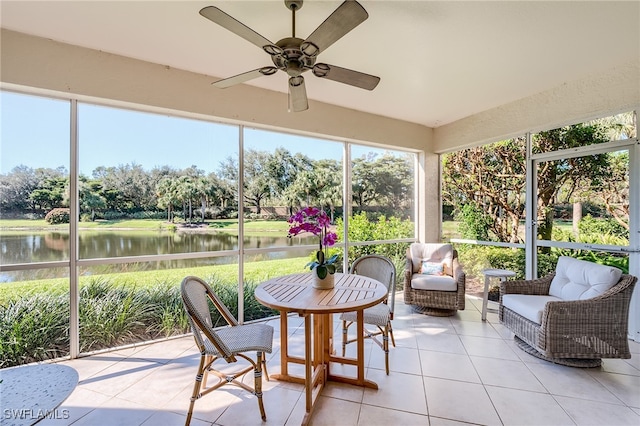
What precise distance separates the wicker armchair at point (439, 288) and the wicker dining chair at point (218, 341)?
7.30ft

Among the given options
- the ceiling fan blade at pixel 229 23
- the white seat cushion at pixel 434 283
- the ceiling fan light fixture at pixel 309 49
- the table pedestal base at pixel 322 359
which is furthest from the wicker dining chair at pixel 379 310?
the ceiling fan blade at pixel 229 23

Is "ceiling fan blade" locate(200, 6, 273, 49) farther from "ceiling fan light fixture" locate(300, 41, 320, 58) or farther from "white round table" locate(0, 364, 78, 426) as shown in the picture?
"white round table" locate(0, 364, 78, 426)

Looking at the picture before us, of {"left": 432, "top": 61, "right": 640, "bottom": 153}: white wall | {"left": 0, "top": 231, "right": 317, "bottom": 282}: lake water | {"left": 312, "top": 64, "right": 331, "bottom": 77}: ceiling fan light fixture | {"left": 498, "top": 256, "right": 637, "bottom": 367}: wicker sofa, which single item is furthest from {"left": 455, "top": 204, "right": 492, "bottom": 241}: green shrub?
{"left": 312, "top": 64, "right": 331, "bottom": 77}: ceiling fan light fixture

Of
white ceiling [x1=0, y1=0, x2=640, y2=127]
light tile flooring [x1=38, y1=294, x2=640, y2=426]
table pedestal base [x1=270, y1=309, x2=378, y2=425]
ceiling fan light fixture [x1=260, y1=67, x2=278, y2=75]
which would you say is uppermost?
white ceiling [x1=0, y1=0, x2=640, y2=127]

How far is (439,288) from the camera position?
3621mm

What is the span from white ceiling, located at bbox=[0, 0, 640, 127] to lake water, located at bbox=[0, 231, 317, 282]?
5.79 feet

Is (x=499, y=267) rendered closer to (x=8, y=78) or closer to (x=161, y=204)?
(x=161, y=204)

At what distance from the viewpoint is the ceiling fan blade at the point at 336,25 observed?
146 cm

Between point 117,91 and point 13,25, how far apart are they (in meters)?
0.77

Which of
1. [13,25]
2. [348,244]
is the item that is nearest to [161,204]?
[13,25]

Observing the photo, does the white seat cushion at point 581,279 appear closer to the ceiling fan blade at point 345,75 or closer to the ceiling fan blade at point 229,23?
the ceiling fan blade at point 345,75

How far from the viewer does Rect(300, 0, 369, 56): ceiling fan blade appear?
146 centimetres

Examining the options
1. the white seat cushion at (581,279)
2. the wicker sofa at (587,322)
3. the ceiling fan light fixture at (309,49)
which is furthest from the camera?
the white seat cushion at (581,279)

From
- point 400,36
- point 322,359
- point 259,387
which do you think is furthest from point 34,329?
point 400,36
